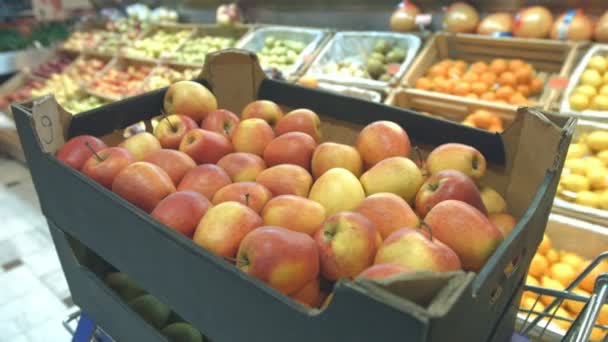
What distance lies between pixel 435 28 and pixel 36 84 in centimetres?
397

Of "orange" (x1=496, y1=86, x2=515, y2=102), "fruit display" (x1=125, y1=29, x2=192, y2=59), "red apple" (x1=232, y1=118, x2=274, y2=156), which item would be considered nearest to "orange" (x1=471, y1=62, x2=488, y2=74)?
"orange" (x1=496, y1=86, x2=515, y2=102)

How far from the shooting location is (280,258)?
58 cm

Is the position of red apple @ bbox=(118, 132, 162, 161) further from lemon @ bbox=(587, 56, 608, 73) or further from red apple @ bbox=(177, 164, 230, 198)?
lemon @ bbox=(587, 56, 608, 73)

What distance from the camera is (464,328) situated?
425 mm

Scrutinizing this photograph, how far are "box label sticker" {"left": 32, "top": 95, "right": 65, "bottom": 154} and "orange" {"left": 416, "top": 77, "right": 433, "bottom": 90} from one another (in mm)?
1970

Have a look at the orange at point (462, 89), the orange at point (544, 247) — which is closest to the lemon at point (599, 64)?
the orange at point (462, 89)

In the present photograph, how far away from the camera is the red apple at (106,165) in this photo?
2.81 feet

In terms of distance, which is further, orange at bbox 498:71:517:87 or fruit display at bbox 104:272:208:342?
orange at bbox 498:71:517:87

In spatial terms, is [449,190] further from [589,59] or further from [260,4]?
[260,4]

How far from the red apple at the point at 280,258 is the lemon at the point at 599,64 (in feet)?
6.96

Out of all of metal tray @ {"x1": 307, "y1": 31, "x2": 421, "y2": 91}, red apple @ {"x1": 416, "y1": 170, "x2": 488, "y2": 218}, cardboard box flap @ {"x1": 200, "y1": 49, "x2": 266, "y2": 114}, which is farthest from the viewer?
metal tray @ {"x1": 307, "y1": 31, "x2": 421, "y2": 91}

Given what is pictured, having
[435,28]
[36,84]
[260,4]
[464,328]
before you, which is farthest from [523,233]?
[36,84]

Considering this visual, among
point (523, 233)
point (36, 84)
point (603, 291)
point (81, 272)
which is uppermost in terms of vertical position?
point (523, 233)

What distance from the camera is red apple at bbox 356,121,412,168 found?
35.3 inches
